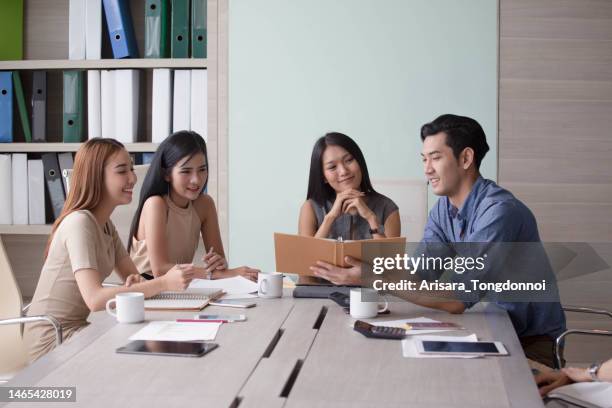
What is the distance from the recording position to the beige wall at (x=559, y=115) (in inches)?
139

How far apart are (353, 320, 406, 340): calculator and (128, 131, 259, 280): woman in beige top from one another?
1112 mm

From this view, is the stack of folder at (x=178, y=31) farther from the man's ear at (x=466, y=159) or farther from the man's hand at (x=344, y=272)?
the man's hand at (x=344, y=272)

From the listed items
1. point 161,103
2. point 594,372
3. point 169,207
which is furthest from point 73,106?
point 594,372

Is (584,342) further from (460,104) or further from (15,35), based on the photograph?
(15,35)

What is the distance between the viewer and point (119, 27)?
3.75 m

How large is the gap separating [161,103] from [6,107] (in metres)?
0.83

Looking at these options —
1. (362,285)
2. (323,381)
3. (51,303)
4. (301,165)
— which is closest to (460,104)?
(301,165)

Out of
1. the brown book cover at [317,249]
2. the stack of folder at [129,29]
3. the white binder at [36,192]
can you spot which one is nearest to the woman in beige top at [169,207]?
the brown book cover at [317,249]

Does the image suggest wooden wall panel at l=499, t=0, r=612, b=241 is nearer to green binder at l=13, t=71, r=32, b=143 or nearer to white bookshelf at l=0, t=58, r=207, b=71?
white bookshelf at l=0, t=58, r=207, b=71

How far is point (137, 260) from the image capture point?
3.08 metres

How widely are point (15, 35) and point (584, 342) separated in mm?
3345

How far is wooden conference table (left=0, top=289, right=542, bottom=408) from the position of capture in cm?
141

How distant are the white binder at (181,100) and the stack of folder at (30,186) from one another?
2.01 ft

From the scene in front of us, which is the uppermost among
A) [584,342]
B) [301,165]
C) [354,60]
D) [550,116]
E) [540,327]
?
[354,60]
